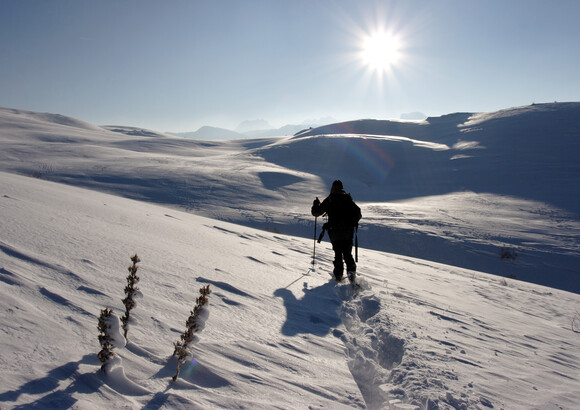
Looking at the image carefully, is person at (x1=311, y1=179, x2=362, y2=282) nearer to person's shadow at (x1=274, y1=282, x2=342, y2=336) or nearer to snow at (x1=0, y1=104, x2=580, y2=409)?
snow at (x1=0, y1=104, x2=580, y2=409)

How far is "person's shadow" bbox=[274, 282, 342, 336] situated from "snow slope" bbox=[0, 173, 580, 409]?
26mm

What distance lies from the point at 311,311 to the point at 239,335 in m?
1.38

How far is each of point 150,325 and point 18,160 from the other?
22.6 metres

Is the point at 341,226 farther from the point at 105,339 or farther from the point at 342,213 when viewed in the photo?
the point at 105,339

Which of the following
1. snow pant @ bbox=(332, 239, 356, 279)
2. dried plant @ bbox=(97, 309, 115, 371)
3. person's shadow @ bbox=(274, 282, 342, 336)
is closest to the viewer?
dried plant @ bbox=(97, 309, 115, 371)

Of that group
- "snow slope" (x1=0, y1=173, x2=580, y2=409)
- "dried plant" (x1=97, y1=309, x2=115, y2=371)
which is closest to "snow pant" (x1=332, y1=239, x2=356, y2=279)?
"snow slope" (x1=0, y1=173, x2=580, y2=409)

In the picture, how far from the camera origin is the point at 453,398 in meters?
2.50

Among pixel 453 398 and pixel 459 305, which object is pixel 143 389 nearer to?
pixel 453 398

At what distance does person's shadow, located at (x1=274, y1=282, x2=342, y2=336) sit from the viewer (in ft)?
11.1

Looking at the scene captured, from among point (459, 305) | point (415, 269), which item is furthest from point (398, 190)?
point (459, 305)

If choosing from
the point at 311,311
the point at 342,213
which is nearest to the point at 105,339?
the point at 311,311

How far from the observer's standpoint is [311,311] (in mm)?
3992

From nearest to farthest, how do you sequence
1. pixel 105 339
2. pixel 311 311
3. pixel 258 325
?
pixel 105 339
pixel 258 325
pixel 311 311

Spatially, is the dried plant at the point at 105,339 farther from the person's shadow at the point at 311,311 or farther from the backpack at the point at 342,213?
the backpack at the point at 342,213
